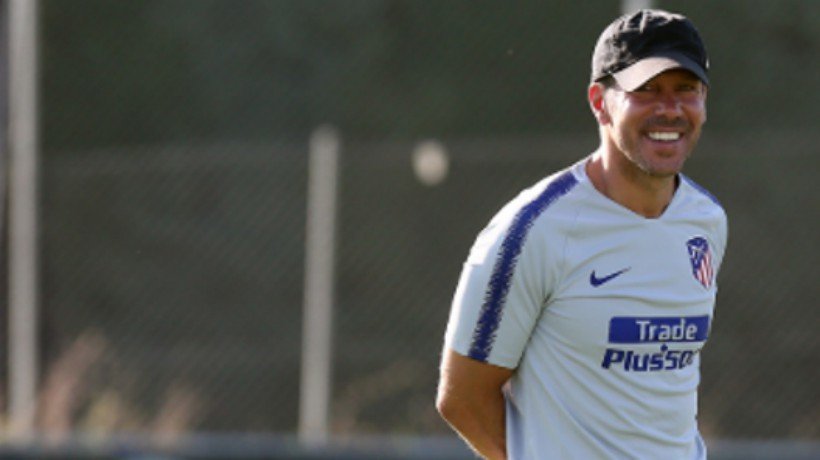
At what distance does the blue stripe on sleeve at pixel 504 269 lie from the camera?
11.7 feet

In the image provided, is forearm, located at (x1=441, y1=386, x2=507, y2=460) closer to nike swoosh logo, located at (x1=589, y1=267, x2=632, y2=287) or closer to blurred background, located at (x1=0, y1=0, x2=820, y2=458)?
nike swoosh logo, located at (x1=589, y1=267, x2=632, y2=287)

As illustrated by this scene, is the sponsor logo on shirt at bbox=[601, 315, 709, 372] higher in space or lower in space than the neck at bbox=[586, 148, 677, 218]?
lower

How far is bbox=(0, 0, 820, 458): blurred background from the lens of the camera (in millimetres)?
9125

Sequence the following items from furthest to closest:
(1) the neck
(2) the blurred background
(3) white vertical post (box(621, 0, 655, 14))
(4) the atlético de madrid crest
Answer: (3) white vertical post (box(621, 0, 655, 14)), (2) the blurred background, (4) the atlético de madrid crest, (1) the neck

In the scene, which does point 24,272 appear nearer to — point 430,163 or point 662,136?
point 430,163

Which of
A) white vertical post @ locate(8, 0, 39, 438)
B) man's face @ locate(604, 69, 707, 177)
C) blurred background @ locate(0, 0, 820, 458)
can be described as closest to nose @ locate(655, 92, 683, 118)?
man's face @ locate(604, 69, 707, 177)

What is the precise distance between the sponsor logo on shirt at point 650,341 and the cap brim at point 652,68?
1.82 feet

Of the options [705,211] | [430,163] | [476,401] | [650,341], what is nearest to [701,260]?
[705,211]

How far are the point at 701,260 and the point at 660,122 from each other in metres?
0.45

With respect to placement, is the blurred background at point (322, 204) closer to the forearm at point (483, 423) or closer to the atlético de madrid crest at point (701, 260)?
the forearm at point (483, 423)

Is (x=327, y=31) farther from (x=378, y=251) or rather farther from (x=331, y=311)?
(x=331, y=311)

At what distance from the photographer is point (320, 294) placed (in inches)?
347

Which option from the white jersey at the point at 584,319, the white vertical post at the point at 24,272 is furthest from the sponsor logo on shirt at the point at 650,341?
the white vertical post at the point at 24,272

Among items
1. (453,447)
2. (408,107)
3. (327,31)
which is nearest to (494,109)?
(408,107)
